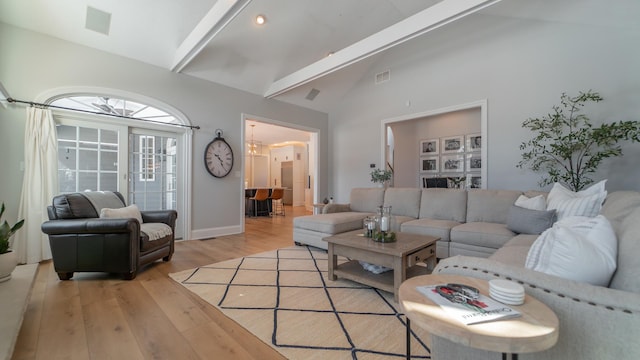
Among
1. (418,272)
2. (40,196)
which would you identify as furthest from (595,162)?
(40,196)

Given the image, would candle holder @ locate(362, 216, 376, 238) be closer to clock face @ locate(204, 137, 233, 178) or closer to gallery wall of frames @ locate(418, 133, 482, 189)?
clock face @ locate(204, 137, 233, 178)

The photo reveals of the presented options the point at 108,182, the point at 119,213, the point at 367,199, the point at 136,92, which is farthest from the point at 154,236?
the point at 367,199

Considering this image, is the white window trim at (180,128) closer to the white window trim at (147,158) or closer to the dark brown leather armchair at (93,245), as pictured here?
the white window trim at (147,158)

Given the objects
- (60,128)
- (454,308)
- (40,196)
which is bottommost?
(454,308)

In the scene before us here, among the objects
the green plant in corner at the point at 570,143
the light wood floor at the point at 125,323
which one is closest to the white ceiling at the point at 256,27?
the green plant in corner at the point at 570,143

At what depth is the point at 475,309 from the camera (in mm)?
843

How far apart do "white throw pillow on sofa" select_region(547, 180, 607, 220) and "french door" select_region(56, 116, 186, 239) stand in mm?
5011

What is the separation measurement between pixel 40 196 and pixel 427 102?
237 inches

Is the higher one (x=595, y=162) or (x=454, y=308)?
(x=595, y=162)

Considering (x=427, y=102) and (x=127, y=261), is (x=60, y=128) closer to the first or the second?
(x=127, y=261)

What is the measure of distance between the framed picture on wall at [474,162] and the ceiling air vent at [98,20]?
689cm

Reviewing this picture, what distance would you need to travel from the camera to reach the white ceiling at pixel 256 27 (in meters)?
3.24

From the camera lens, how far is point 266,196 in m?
7.50

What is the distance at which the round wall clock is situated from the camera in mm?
4719
